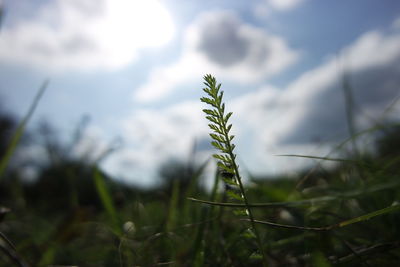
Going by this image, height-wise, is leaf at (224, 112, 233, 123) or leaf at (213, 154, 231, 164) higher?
leaf at (224, 112, 233, 123)

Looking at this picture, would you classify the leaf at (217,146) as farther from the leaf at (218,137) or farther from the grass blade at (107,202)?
the grass blade at (107,202)

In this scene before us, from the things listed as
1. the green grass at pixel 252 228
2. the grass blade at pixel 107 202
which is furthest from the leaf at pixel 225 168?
the grass blade at pixel 107 202

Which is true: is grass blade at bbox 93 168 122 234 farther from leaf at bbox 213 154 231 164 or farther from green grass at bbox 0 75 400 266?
leaf at bbox 213 154 231 164

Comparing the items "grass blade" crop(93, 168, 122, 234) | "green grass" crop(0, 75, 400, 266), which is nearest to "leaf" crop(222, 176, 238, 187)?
"green grass" crop(0, 75, 400, 266)

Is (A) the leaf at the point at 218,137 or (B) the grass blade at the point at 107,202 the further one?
(B) the grass blade at the point at 107,202

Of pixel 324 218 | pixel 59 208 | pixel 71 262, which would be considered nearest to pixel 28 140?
pixel 59 208

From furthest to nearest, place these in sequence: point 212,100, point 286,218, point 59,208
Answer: point 59,208
point 286,218
point 212,100

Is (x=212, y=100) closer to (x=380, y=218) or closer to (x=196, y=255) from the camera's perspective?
(x=196, y=255)

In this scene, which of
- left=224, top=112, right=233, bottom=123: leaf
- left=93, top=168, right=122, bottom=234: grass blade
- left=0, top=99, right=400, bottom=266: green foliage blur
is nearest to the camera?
left=224, top=112, right=233, bottom=123: leaf

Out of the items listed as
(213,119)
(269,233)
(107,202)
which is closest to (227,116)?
(213,119)

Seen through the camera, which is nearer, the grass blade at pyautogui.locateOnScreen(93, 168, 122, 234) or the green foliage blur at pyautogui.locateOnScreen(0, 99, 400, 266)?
the green foliage blur at pyautogui.locateOnScreen(0, 99, 400, 266)

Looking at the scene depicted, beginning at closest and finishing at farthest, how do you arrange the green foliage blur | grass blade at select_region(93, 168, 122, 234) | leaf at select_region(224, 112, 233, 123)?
leaf at select_region(224, 112, 233, 123)
the green foliage blur
grass blade at select_region(93, 168, 122, 234)
